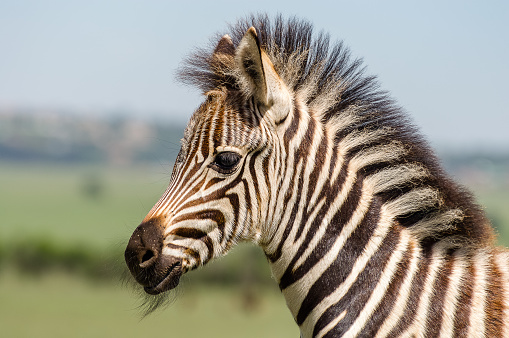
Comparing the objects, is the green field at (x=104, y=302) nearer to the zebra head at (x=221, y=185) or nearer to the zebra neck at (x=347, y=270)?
the zebra neck at (x=347, y=270)

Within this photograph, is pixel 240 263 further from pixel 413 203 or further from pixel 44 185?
pixel 44 185

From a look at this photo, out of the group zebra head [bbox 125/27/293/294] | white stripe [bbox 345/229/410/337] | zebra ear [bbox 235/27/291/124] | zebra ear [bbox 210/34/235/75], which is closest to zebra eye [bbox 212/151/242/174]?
zebra head [bbox 125/27/293/294]

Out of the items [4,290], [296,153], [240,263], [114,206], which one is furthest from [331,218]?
[114,206]

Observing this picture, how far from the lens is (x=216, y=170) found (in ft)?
16.1

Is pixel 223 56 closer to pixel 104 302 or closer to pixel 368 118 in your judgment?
pixel 368 118

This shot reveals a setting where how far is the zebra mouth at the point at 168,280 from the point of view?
480cm

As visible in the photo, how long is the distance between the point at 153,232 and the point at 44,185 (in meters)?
175

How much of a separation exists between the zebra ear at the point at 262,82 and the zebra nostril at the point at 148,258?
4.93 ft

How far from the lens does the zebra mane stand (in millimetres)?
5230

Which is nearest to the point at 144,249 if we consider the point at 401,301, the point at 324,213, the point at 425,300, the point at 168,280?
the point at 168,280

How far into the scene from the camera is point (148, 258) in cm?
478

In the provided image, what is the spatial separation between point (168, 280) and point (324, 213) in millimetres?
1408

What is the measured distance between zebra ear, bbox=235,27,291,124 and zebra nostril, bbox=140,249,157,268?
1501mm

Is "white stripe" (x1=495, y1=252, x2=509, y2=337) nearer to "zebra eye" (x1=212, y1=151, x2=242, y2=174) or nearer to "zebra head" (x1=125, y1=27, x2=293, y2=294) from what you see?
"zebra head" (x1=125, y1=27, x2=293, y2=294)
